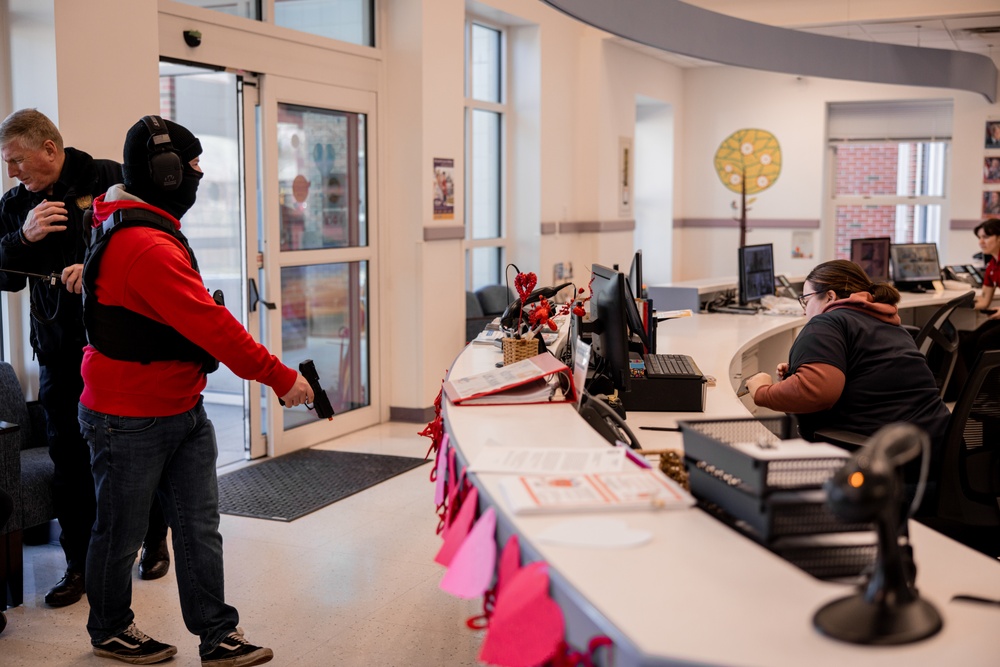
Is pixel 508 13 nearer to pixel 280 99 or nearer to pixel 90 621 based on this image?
pixel 280 99

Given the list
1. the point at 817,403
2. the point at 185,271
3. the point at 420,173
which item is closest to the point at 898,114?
the point at 420,173

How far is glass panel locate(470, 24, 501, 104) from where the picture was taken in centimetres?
767

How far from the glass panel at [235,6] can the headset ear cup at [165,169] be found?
262 centimetres

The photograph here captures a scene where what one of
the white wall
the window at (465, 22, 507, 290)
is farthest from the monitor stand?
the white wall

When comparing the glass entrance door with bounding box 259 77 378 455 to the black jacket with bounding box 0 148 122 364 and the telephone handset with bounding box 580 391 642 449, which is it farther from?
the telephone handset with bounding box 580 391 642 449

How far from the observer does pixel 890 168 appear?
37.4 feet

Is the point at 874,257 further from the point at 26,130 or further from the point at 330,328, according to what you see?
the point at 26,130

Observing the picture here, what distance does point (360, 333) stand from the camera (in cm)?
645

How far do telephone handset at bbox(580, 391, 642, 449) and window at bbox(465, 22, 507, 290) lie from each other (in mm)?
5024

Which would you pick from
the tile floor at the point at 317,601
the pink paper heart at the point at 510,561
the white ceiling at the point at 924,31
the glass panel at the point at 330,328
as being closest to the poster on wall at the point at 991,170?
the white ceiling at the point at 924,31

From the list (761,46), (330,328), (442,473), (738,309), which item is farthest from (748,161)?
(442,473)

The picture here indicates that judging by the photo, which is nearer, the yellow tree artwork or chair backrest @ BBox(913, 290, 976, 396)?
chair backrest @ BBox(913, 290, 976, 396)

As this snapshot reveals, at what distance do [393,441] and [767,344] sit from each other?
2.35 meters

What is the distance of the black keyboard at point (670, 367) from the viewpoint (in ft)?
10.5
